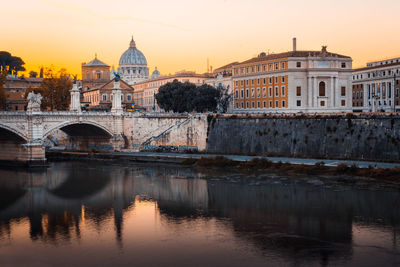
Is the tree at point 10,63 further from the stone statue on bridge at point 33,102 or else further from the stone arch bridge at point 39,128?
the stone statue on bridge at point 33,102

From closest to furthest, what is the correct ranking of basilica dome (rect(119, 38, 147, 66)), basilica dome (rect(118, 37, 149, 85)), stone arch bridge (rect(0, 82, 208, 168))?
stone arch bridge (rect(0, 82, 208, 168)), basilica dome (rect(118, 37, 149, 85)), basilica dome (rect(119, 38, 147, 66))

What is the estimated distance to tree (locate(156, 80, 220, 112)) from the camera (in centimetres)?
5709

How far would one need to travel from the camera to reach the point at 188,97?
190 feet

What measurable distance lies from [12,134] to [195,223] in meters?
24.5

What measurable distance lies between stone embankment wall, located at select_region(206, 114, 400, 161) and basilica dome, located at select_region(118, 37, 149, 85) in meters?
82.0

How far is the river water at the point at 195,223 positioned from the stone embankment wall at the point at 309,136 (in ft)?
22.7

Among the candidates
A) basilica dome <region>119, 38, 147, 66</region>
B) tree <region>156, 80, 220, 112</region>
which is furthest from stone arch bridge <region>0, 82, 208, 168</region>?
basilica dome <region>119, 38, 147, 66</region>

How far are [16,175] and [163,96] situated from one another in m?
27.3

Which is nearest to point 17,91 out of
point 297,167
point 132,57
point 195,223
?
point 297,167

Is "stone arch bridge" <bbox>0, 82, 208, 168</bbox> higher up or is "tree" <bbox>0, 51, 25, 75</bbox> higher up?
"tree" <bbox>0, 51, 25, 75</bbox>

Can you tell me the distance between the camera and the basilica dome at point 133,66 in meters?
125

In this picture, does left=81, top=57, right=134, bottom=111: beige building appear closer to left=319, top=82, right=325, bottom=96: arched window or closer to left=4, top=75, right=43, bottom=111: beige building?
left=4, top=75, right=43, bottom=111: beige building

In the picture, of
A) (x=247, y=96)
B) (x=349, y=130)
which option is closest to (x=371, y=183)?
(x=349, y=130)

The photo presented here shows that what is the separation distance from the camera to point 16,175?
36.7m
